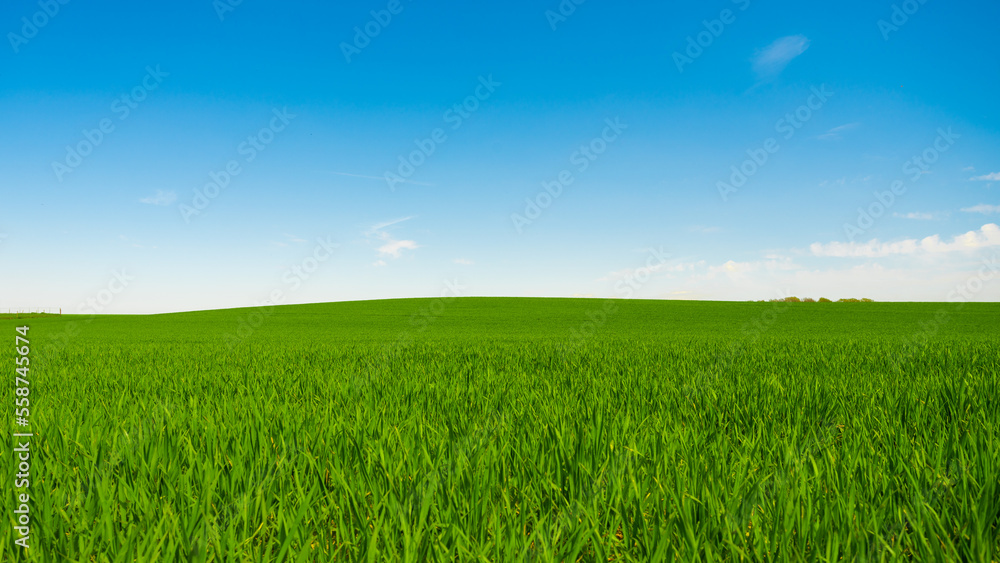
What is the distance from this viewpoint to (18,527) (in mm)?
1638

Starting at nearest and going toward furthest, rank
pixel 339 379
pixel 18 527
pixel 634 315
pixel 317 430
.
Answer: pixel 18 527 → pixel 317 430 → pixel 339 379 → pixel 634 315

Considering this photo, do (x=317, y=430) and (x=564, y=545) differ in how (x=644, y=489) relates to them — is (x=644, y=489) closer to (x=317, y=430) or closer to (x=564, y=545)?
(x=564, y=545)

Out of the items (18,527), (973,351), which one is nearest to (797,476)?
(18,527)

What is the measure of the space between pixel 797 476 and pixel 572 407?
5.73ft

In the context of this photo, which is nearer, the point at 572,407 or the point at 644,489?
the point at 644,489

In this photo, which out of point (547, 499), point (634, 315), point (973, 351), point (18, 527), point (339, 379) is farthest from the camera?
point (634, 315)

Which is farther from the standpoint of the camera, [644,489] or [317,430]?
[317,430]

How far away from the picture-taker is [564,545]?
1537 mm

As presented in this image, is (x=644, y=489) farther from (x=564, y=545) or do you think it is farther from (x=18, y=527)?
(x=18, y=527)

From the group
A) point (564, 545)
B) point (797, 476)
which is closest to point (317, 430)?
point (564, 545)

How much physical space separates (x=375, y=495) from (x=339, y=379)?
3.65 meters

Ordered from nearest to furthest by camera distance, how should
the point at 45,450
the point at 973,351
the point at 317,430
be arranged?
1. the point at 45,450
2. the point at 317,430
3. the point at 973,351

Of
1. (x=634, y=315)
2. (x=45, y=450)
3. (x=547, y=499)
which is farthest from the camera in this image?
(x=634, y=315)

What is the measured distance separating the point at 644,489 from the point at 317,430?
1.92 metres
